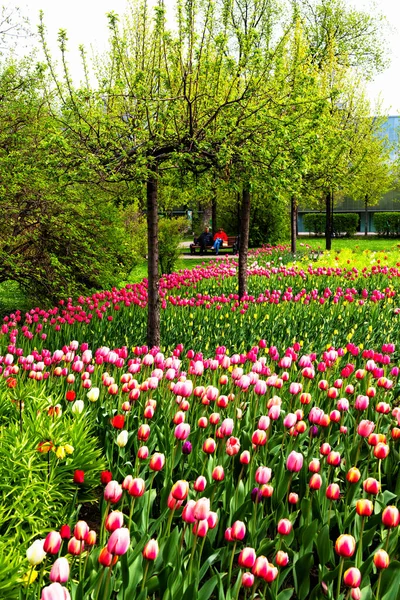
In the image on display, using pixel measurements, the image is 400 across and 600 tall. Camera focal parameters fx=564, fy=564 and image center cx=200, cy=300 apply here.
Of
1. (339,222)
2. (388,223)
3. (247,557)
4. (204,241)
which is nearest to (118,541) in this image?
(247,557)

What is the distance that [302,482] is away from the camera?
3.02m

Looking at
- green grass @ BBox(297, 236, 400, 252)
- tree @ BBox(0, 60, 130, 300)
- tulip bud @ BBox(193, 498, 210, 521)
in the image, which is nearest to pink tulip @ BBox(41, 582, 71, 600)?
tulip bud @ BBox(193, 498, 210, 521)

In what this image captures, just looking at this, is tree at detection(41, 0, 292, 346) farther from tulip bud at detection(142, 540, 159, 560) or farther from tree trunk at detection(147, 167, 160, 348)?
tulip bud at detection(142, 540, 159, 560)

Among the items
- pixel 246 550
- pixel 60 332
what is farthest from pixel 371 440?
pixel 60 332

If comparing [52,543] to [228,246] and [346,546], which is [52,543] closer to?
[346,546]

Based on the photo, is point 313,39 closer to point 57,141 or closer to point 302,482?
point 57,141

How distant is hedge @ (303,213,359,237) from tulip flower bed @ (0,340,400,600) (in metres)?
33.0

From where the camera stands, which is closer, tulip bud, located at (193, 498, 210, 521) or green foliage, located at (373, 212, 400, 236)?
tulip bud, located at (193, 498, 210, 521)

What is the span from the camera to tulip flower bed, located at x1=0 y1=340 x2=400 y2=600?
202 centimetres

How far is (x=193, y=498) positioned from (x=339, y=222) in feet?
114

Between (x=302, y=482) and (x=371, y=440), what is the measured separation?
17.6 inches

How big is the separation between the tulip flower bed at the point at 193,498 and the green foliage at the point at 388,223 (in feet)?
109

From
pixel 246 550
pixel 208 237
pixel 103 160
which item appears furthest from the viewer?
pixel 208 237

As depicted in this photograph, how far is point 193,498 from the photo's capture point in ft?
9.23
